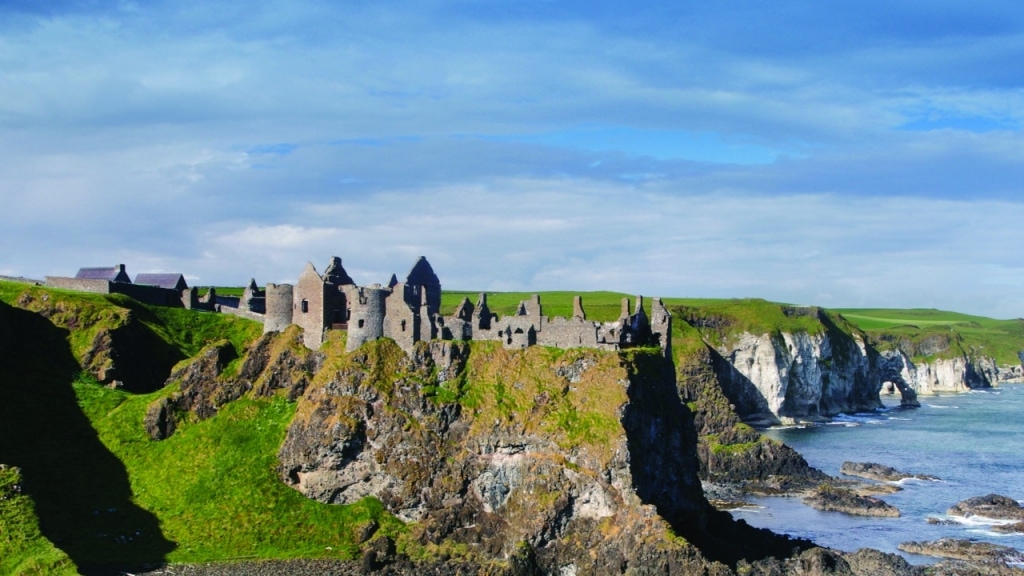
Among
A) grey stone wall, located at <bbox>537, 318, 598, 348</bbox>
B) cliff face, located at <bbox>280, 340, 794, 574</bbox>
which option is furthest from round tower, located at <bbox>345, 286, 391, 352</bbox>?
grey stone wall, located at <bbox>537, 318, 598, 348</bbox>

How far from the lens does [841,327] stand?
7682 inches

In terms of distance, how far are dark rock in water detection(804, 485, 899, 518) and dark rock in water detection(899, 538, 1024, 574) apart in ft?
37.1

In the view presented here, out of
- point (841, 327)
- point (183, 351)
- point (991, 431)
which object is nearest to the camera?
point (183, 351)

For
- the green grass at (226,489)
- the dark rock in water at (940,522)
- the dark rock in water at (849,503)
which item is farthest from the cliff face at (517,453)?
the dark rock in water at (940,522)

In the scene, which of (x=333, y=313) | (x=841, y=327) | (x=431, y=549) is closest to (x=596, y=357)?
(x=431, y=549)

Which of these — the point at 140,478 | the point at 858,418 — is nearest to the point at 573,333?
the point at 140,478

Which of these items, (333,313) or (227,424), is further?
(333,313)

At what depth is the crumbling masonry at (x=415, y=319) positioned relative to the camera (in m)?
69.1

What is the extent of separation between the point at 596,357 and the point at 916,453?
2847 inches

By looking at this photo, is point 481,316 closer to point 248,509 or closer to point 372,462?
point 372,462

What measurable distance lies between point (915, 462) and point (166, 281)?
88.3 metres

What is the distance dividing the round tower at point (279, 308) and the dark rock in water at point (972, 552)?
5234cm

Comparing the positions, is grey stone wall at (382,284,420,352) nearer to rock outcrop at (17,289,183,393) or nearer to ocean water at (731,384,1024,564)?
rock outcrop at (17,289,183,393)

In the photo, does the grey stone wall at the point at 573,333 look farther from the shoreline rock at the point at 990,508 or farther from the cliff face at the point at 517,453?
the shoreline rock at the point at 990,508
